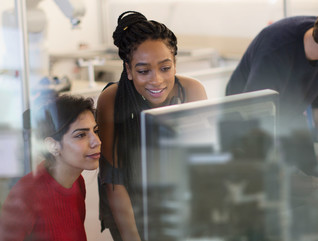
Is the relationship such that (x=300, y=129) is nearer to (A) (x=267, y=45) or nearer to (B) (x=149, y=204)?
(A) (x=267, y=45)

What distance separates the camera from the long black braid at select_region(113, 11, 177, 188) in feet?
2.44

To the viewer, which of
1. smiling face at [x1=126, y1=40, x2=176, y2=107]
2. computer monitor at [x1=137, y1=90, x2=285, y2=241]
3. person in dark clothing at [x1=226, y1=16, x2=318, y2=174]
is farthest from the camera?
person in dark clothing at [x1=226, y1=16, x2=318, y2=174]

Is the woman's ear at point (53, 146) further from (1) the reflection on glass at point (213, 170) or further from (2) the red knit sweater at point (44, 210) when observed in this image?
(1) the reflection on glass at point (213, 170)

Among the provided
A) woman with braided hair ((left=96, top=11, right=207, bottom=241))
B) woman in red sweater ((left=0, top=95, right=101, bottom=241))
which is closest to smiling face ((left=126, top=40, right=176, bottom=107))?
woman with braided hair ((left=96, top=11, right=207, bottom=241))

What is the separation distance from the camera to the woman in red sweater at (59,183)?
2.56ft

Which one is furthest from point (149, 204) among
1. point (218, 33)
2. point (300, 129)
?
point (218, 33)

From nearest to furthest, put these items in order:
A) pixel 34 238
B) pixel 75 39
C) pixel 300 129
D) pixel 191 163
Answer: pixel 191 163, pixel 34 238, pixel 300 129, pixel 75 39

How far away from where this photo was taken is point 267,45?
971 mm

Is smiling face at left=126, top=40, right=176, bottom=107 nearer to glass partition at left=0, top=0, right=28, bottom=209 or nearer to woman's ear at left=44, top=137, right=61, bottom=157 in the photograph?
woman's ear at left=44, top=137, right=61, bottom=157

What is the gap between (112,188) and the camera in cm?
82

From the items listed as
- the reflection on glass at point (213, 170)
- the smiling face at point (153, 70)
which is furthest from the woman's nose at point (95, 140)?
the reflection on glass at point (213, 170)

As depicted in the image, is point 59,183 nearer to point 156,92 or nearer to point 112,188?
point 112,188

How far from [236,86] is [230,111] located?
18.2 inches

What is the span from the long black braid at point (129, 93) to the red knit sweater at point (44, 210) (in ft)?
0.30
